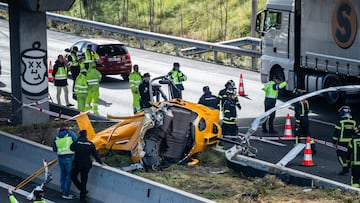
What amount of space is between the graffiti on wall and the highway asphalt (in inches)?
101

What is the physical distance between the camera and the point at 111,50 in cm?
3194

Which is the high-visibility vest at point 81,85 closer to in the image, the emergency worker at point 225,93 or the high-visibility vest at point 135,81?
the high-visibility vest at point 135,81

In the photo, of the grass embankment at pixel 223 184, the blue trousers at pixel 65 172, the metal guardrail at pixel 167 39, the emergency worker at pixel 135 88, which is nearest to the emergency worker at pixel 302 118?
the grass embankment at pixel 223 184

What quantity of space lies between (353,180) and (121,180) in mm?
4447

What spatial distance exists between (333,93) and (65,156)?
11718 mm

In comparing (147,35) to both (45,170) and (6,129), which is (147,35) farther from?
(45,170)

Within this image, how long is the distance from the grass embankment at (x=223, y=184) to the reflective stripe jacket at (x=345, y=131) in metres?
2.48

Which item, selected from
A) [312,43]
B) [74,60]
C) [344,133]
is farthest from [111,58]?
[344,133]

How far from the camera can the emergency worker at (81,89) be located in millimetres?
25531

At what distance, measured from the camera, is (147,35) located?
3800cm

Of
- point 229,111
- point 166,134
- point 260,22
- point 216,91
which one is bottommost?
point 216,91

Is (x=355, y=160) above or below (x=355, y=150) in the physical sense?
below

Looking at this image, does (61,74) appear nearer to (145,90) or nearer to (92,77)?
(92,77)

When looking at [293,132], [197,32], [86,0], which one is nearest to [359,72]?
[293,132]
